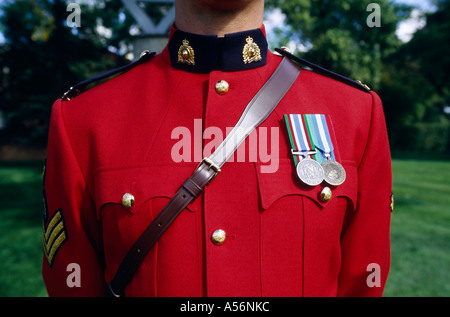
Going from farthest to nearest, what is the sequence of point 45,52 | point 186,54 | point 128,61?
point 128,61 → point 45,52 → point 186,54

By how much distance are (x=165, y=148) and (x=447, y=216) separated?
8.27 meters

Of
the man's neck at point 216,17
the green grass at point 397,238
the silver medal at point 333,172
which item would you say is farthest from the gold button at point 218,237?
the green grass at point 397,238

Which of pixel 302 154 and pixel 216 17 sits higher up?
pixel 216 17

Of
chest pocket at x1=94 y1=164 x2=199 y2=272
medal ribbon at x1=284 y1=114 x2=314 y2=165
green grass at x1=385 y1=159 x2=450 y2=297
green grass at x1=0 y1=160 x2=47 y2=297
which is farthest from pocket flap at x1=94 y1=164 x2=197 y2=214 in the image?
green grass at x1=385 y1=159 x2=450 y2=297

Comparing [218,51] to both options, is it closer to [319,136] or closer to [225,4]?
[225,4]

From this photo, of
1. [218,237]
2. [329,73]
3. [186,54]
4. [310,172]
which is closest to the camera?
[218,237]

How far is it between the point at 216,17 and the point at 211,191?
2.11 feet

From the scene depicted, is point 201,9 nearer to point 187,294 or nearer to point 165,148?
point 165,148

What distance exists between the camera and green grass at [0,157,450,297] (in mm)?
4699

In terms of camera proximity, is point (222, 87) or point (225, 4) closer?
point (225, 4)

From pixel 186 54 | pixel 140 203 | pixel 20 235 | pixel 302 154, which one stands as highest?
pixel 186 54

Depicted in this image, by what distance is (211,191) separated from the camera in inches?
53.2

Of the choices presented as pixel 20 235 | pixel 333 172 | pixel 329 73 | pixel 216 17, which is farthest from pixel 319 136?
pixel 20 235

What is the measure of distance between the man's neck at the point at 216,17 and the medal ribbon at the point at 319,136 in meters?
0.43
